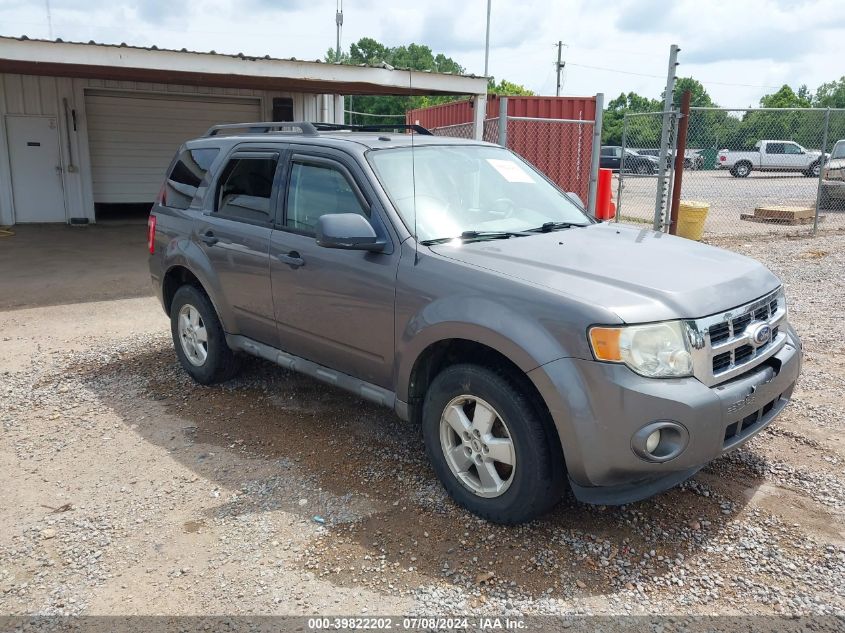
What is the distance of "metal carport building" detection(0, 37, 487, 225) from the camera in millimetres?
11188

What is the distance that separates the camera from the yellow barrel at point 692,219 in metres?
12.1

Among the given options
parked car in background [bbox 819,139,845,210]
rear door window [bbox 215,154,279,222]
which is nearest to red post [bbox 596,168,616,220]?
rear door window [bbox 215,154,279,222]

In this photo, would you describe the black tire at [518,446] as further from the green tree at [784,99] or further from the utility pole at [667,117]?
the green tree at [784,99]

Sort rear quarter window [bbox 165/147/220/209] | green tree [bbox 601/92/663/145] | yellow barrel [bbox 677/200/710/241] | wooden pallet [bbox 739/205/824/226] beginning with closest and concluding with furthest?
1. rear quarter window [bbox 165/147/220/209]
2. yellow barrel [bbox 677/200/710/241]
3. wooden pallet [bbox 739/205/824/226]
4. green tree [bbox 601/92/663/145]

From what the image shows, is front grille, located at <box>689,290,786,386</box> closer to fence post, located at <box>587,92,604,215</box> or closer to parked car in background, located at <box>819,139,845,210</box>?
fence post, located at <box>587,92,604,215</box>

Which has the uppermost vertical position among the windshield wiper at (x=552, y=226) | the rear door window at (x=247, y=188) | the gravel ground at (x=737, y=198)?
the rear door window at (x=247, y=188)

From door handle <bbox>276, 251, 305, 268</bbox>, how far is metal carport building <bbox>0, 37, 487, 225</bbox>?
22.9 ft

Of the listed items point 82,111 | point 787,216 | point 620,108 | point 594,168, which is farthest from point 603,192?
point 620,108

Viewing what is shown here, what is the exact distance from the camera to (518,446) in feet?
10.6

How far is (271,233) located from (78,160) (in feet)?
41.2

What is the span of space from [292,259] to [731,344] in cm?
247

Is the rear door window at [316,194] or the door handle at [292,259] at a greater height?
the rear door window at [316,194]

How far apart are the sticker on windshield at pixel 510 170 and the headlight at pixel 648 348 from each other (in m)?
1.83

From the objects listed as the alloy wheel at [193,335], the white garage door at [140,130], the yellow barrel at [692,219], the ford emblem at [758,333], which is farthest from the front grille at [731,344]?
the white garage door at [140,130]
